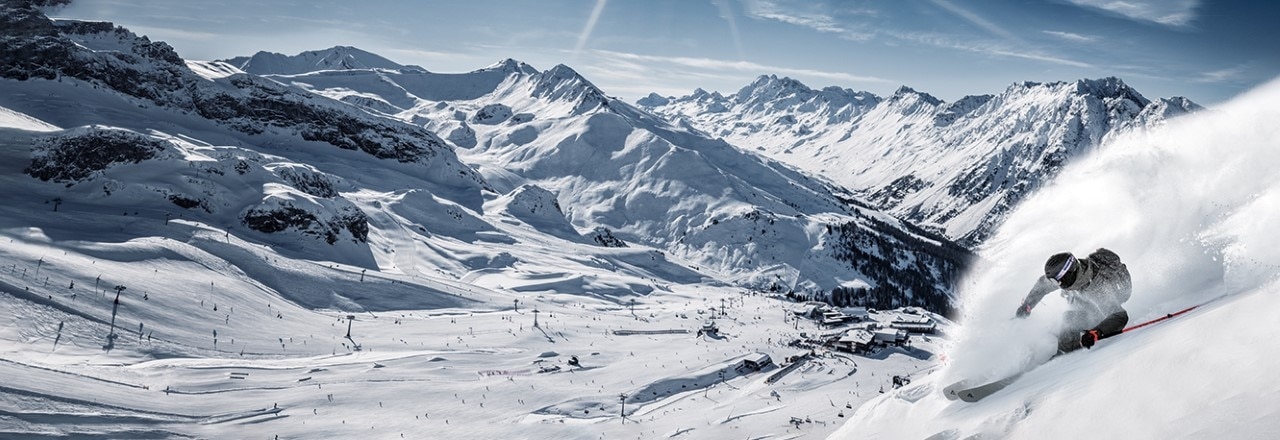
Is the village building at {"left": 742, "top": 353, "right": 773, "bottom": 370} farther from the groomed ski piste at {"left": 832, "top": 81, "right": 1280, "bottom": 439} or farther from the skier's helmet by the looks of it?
the skier's helmet

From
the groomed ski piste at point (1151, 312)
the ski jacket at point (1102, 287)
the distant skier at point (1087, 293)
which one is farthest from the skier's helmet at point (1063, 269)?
the groomed ski piste at point (1151, 312)

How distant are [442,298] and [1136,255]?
9320 cm

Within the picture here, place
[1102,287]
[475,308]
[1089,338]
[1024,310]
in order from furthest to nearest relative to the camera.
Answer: [475,308] → [1024,310] → [1102,287] → [1089,338]

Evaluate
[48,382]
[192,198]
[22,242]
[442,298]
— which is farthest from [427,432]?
[192,198]

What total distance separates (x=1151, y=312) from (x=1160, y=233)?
234 centimetres

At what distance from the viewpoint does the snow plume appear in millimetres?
9781

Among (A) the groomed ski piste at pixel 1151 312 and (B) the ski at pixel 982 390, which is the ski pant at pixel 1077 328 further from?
(B) the ski at pixel 982 390

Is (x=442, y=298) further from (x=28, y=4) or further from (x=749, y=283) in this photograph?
(x=28, y=4)

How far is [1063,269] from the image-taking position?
9.45 m

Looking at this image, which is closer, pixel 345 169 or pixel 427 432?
pixel 427 432

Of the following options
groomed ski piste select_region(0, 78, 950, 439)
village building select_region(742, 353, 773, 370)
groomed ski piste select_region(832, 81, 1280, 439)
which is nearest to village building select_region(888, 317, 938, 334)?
groomed ski piste select_region(0, 78, 950, 439)

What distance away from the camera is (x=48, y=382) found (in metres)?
38.0

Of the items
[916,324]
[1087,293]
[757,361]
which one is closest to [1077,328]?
[1087,293]

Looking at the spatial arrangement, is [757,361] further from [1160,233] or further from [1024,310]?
[1024,310]
